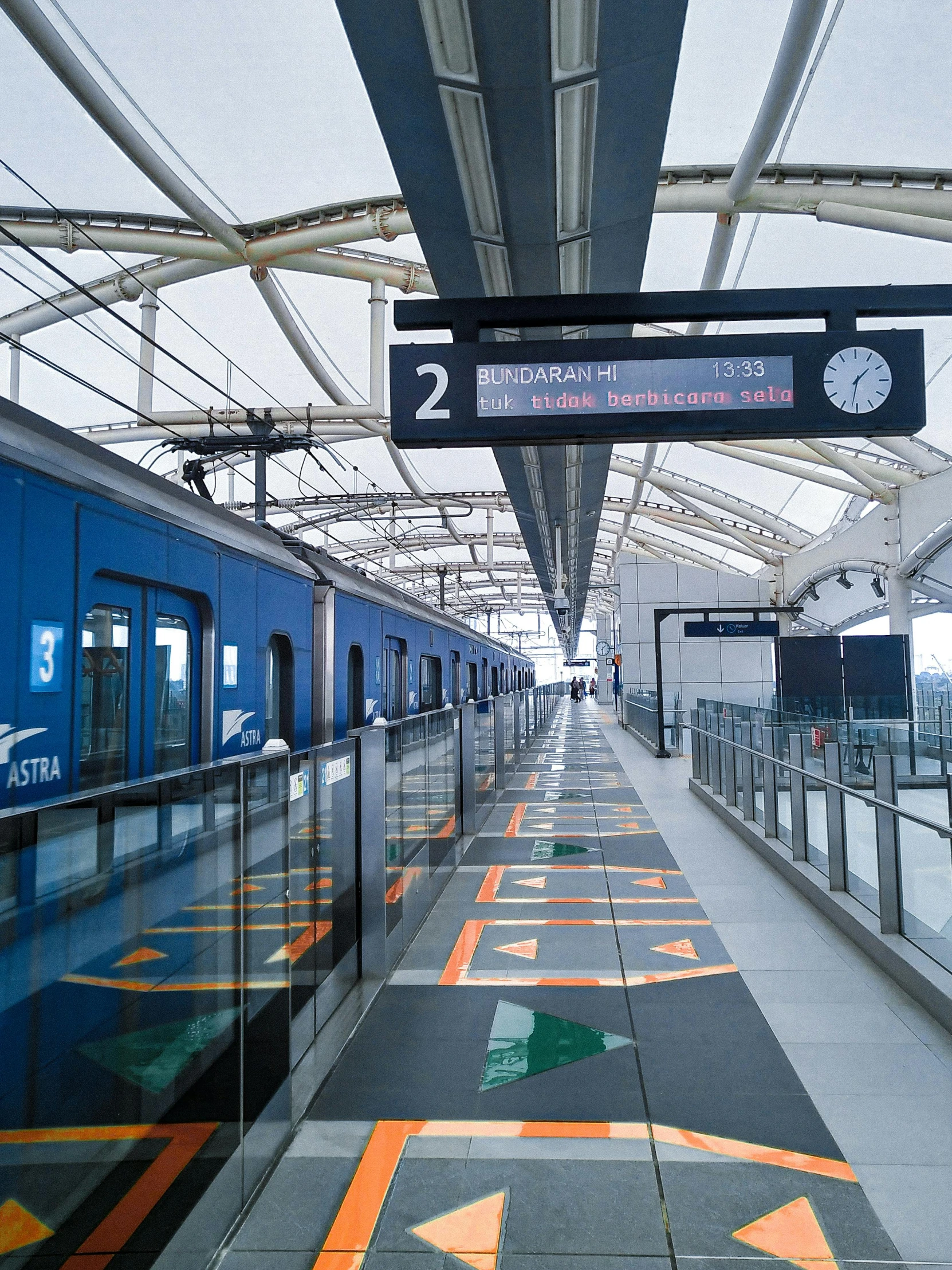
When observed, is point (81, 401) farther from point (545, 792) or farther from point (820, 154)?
point (820, 154)

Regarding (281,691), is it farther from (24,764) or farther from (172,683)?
(24,764)

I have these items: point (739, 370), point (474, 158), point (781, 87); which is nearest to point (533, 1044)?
point (739, 370)

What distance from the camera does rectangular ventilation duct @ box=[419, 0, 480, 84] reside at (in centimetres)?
377

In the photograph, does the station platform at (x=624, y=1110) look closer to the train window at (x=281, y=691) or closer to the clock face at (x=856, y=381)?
the train window at (x=281, y=691)

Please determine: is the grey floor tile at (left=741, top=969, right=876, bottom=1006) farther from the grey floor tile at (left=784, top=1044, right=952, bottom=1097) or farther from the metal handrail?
the metal handrail

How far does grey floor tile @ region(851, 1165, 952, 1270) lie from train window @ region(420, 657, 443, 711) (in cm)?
1262

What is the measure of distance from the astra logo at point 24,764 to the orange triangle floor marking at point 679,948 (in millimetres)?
3844

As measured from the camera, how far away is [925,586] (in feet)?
80.1

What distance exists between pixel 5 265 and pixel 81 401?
203 inches

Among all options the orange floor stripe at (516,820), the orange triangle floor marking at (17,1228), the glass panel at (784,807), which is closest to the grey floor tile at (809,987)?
the glass panel at (784,807)

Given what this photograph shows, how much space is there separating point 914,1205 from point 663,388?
13.5 feet

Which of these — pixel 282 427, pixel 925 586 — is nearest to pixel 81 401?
pixel 282 427

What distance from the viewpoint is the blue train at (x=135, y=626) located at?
13.5 ft

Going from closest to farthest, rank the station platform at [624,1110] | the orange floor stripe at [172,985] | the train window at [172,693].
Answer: the orange floor stripe at [172,985] → the station platform at [624,1110] → the train window at [172,693]
